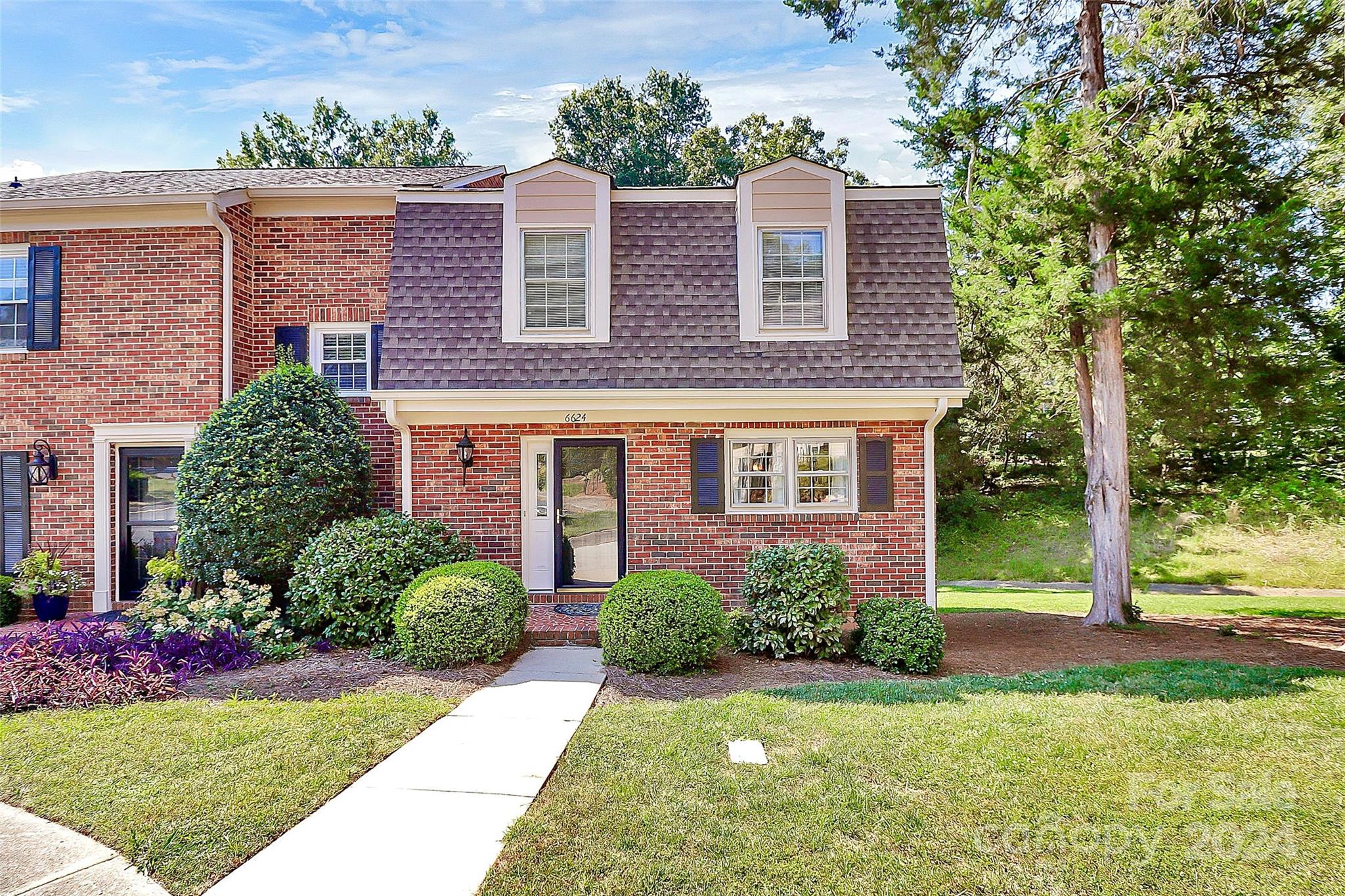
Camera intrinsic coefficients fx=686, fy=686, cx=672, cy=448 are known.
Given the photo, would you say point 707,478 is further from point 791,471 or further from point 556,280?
point 556,280

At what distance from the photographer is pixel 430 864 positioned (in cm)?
316

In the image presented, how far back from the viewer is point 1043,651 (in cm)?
806

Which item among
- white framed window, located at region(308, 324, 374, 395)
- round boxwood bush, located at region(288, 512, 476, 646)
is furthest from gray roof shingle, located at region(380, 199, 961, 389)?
round boxwood bush, located at region(288, 512, 476, 646)

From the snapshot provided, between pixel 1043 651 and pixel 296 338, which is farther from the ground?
pixel 296 338

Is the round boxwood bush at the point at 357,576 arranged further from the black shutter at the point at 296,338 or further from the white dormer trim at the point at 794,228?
the white dormer trim at the point at 794,228

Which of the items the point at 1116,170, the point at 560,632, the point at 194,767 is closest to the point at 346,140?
the point at 560,632

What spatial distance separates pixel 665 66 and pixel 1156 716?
29.5 metres

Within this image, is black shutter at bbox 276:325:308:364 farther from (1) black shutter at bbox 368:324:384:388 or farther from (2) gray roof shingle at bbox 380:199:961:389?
(2) gray roof shingle at bbox 380:199:961:389

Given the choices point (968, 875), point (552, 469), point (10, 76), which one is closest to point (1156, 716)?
point (968, 875)

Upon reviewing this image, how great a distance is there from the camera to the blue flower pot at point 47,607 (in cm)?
870

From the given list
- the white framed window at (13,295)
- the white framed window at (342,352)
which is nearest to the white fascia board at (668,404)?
the white framed window at (342,352)

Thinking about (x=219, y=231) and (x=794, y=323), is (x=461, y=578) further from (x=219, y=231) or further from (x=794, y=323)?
(x=219, y=231)

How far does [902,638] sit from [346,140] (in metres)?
29.4

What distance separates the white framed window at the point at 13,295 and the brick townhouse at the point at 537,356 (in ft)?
0.12
